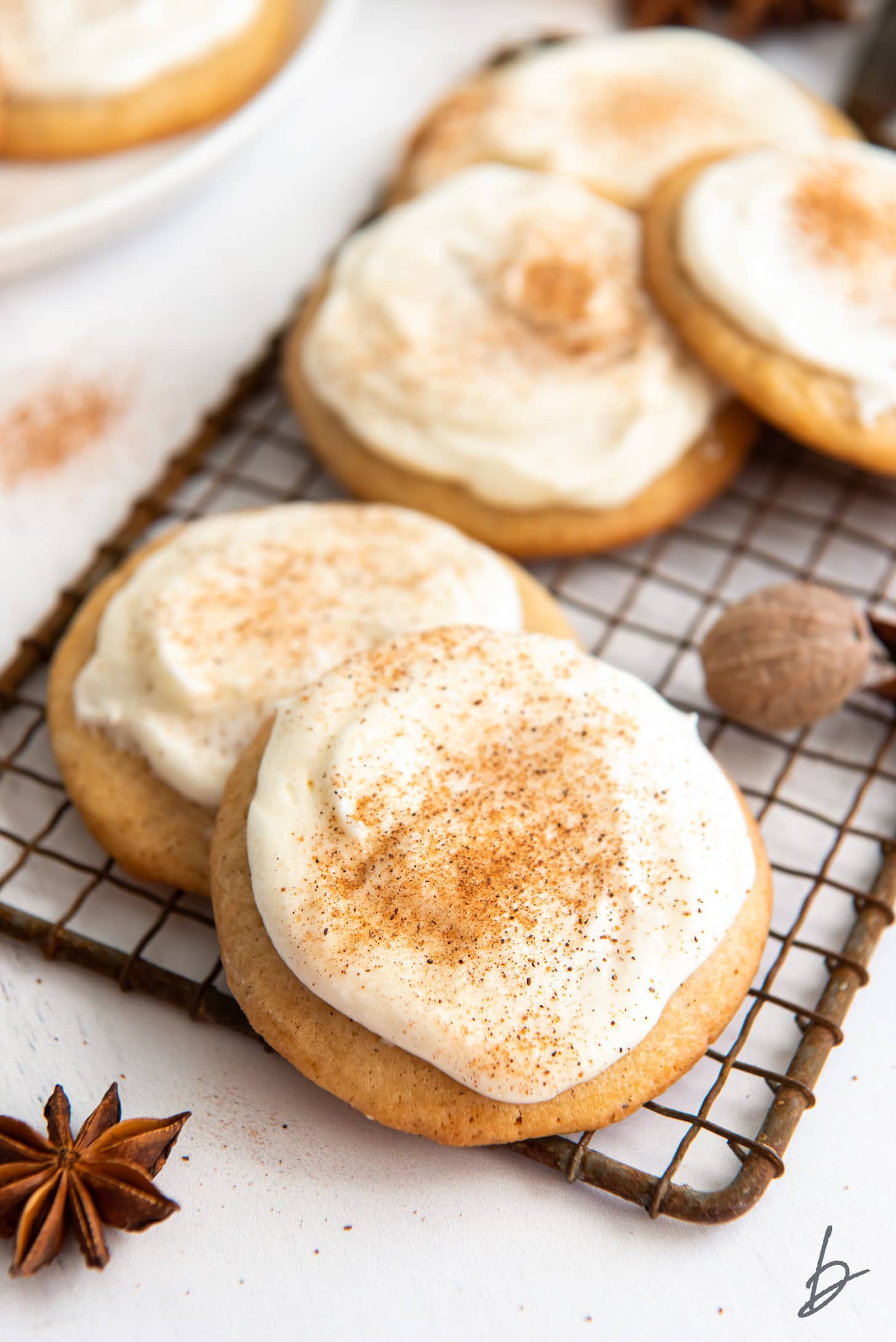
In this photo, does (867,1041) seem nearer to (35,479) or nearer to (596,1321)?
(596,1321)

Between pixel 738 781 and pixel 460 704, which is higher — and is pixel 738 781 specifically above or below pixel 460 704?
below

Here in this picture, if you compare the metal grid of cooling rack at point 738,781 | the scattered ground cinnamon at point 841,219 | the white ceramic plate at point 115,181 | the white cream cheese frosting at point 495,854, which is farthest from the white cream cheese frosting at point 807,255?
the white ceramic plate at point 115,181

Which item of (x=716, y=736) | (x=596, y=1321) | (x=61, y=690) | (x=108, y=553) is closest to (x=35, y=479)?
(x=108, y=553)

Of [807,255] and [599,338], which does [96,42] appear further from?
[807,255]

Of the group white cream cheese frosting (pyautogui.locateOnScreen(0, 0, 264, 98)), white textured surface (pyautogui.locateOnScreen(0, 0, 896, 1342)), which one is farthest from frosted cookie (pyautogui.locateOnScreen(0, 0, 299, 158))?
white textured surface (pyautogui.locateOnScreen(0, 0, 896, 1342))

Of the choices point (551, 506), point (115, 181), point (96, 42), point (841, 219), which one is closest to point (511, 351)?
point (551, 506)

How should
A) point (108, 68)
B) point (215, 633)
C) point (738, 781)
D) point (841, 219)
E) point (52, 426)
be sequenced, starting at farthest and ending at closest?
1. point (108, 68)
2. point (52, 426)
3. point (841, 219)
4. point (738, 781)
5. point (215, 633)
